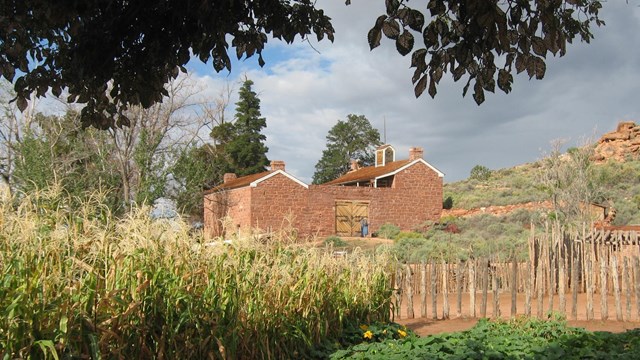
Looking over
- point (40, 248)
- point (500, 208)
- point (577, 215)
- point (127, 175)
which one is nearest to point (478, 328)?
point (40, 248)

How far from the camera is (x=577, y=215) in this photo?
86.0ft

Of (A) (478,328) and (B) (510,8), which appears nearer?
(B) (510,8)

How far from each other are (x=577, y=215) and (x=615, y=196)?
12.2 metres

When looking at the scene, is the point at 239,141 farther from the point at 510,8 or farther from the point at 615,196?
the point at 510,8

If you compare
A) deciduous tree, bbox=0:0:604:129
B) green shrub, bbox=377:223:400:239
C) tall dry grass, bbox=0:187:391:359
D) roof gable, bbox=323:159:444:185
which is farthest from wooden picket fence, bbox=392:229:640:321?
roof gable, bbox=323:159:444:185

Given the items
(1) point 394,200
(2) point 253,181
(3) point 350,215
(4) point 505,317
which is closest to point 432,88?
(4) point 505,317

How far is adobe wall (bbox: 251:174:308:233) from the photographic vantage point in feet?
101

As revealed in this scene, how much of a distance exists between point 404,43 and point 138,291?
2.21 m

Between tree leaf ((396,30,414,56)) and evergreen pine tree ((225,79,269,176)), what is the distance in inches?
1456

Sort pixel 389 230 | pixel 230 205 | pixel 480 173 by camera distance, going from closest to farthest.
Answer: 1. pixel 389 230
2. pixel 230 205
3. pixel 480 173

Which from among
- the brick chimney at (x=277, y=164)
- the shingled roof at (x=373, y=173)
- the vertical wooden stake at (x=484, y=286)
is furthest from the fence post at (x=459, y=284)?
the shingled roof at (x=373, y=173)

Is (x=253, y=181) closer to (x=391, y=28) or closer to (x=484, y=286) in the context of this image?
(x=484, y=286)

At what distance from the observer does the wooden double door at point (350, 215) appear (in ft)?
107

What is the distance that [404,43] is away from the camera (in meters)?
3.65
